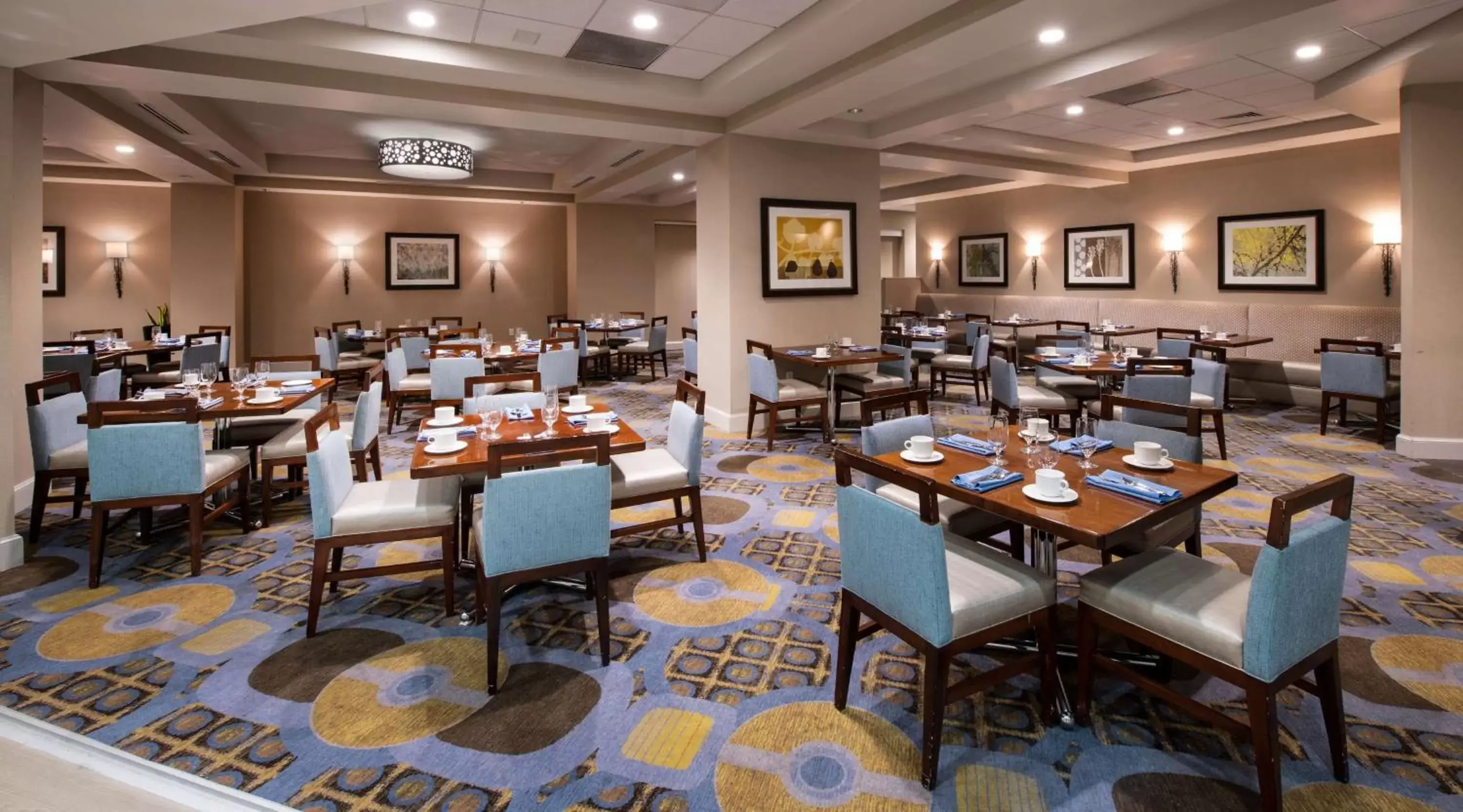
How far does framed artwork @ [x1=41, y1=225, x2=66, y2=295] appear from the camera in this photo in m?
10.4

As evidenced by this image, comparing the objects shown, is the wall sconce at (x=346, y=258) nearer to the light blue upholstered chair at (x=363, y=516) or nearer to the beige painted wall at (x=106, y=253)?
the beige painted wall at (x=106, y=253)

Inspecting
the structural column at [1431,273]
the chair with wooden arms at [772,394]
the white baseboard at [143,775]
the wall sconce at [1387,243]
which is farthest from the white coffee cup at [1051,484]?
the wall sconce at [1387,243]

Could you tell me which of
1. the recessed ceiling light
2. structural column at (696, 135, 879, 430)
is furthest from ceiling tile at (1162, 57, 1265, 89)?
structural column at (696, 135, 879, 430)

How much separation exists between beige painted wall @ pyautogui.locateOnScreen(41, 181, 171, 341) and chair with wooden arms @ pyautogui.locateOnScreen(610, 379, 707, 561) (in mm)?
10962

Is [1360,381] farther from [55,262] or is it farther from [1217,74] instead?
[55,262]

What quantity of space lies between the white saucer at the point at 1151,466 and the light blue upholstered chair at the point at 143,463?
425 centimetres

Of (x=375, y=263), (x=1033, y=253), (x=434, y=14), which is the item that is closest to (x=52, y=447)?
A: (x=434, y=14)

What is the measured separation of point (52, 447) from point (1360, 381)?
32.5 ft

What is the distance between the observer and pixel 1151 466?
280 centimetres

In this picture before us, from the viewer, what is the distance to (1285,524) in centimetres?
Result: 184

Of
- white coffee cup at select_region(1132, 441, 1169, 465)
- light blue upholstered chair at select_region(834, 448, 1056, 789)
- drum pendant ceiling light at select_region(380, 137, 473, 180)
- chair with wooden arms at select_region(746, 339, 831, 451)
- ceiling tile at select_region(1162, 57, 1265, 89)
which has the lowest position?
light blue upholstered chair at select_region(834, 448, 1056, 789)

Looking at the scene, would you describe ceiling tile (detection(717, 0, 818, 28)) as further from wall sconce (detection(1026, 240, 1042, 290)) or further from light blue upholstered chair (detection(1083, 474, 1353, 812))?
wall sconce (detection(1026, 240, 1042, 290))

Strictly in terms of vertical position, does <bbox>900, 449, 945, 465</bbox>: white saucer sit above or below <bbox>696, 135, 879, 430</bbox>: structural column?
below

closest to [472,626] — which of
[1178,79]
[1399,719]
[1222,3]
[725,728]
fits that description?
[725,728]
